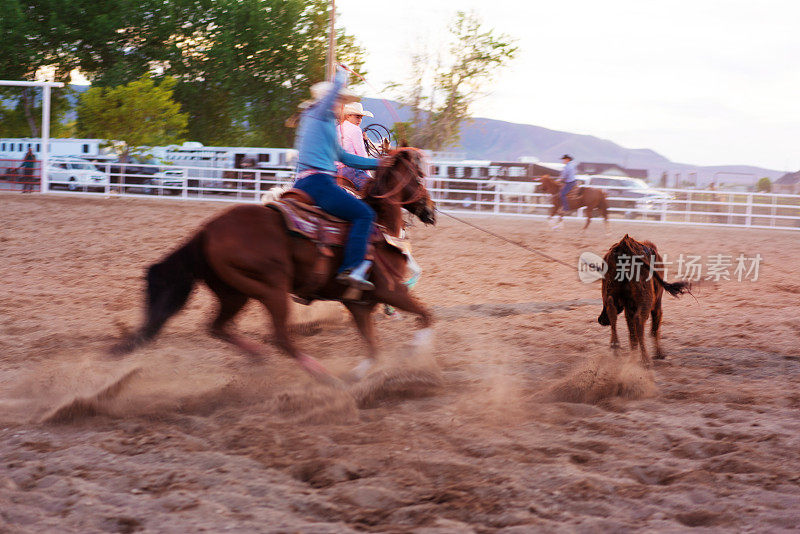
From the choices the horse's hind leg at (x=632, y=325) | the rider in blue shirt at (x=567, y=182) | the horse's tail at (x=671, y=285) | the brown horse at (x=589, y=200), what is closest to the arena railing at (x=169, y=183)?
the rider in blue shirt at (x=567, y=182)

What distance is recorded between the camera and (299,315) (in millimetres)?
6641

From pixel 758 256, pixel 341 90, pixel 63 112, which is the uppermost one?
pixel 63 112

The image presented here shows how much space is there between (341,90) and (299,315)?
9.28 ft

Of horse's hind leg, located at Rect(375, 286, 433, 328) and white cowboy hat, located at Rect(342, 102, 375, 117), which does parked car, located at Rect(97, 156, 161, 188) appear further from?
horse's hind leg, located at Rect(375, 286, 433, 328)

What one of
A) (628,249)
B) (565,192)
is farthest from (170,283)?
(565,192)

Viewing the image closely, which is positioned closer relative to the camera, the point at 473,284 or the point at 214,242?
the point at 214,242

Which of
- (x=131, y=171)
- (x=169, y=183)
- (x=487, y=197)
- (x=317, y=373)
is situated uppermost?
(x=131, y=171)

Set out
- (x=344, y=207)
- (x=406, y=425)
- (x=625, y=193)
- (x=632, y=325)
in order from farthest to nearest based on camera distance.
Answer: (x=625, y=193) → (x=632, y=325) → (x=344, y=207) → (x=406, y=425)

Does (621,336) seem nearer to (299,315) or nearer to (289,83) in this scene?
(299,315)

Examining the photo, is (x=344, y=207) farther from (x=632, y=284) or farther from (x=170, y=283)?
(x=632, y=284)

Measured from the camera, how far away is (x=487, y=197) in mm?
25594

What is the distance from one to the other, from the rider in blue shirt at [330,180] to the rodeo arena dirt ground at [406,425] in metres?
0.67

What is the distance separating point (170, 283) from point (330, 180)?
3.81 ft

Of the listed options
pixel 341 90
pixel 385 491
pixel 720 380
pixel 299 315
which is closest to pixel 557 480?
pixel 385 491
